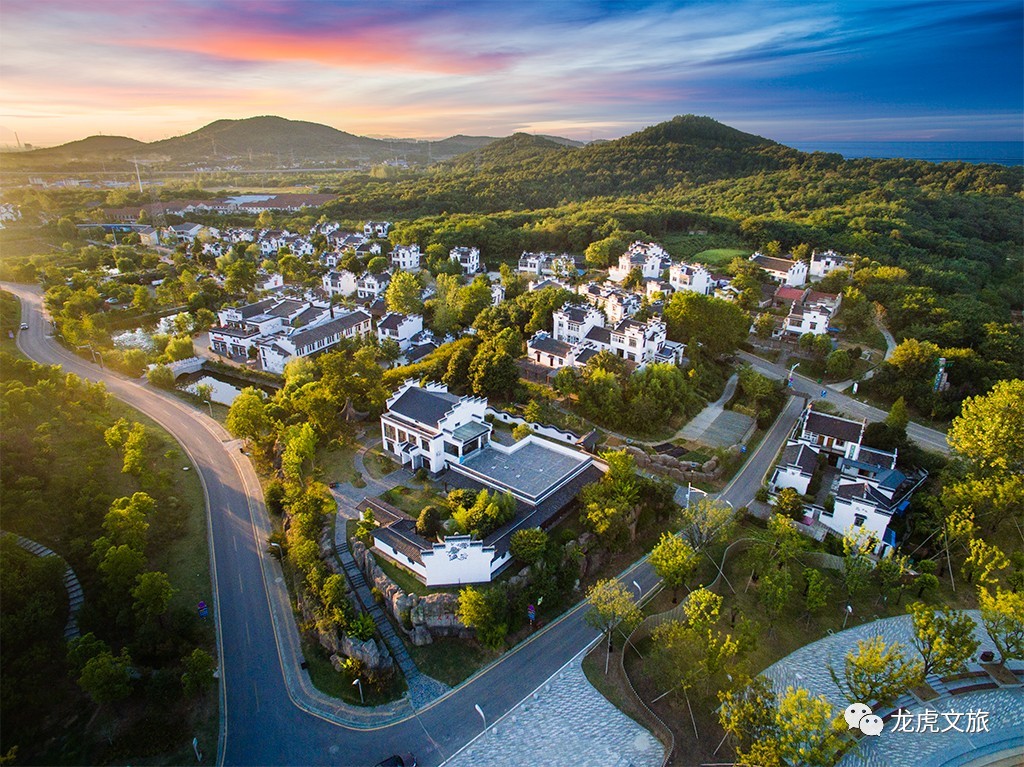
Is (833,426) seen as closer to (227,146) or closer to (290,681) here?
(290,681)

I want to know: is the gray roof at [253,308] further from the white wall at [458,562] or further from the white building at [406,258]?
the white wall at [458,562]

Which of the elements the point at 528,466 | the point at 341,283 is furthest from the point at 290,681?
the point at 341,283

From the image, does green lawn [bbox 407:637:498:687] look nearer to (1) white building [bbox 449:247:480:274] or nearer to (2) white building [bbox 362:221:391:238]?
(1) white building [bbox 449:247:480:274]

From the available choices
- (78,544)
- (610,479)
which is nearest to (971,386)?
(610,479)

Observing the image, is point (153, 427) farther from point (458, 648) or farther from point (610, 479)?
point (610, 479)

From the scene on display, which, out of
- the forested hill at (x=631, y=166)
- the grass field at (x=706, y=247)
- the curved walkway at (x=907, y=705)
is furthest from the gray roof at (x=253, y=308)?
the forested hill at (x=631, y=166)

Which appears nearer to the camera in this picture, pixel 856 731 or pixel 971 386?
pixel 856 731

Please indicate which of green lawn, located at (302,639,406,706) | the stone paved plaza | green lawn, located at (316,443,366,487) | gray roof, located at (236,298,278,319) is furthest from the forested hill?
the stone paved plaza
